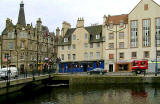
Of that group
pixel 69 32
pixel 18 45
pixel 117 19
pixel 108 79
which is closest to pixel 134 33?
pixel 117 19

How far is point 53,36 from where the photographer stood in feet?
273

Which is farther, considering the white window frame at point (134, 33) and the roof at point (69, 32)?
the roof at point (69, 32)

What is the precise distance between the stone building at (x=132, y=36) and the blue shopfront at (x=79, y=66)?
3.18m

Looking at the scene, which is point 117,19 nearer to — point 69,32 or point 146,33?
point 146,33

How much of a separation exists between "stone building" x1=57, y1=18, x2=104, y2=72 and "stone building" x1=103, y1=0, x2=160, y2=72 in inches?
125

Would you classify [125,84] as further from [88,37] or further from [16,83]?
[88,37]

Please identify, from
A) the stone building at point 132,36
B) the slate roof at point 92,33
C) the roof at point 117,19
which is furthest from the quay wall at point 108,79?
the roof at point 117,19

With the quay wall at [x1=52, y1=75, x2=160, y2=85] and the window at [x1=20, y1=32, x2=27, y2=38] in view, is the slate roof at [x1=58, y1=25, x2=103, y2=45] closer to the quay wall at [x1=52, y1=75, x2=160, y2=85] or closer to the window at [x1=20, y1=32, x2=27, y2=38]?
the window at [x1=20, y1=32, x2=27, y2=38]

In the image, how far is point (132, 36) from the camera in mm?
59250

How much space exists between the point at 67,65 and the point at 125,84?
96.0ft

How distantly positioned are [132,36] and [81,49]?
16.0 metres

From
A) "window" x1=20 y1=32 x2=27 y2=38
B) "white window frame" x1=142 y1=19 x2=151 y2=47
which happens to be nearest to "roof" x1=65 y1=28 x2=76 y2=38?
"window" x1=20 y1=32 x2=27 y2=38

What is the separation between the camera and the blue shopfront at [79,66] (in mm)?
62500

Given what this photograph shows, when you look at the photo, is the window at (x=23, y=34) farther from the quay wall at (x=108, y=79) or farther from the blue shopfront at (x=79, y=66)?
the quay wall at (x=108, y=79)
